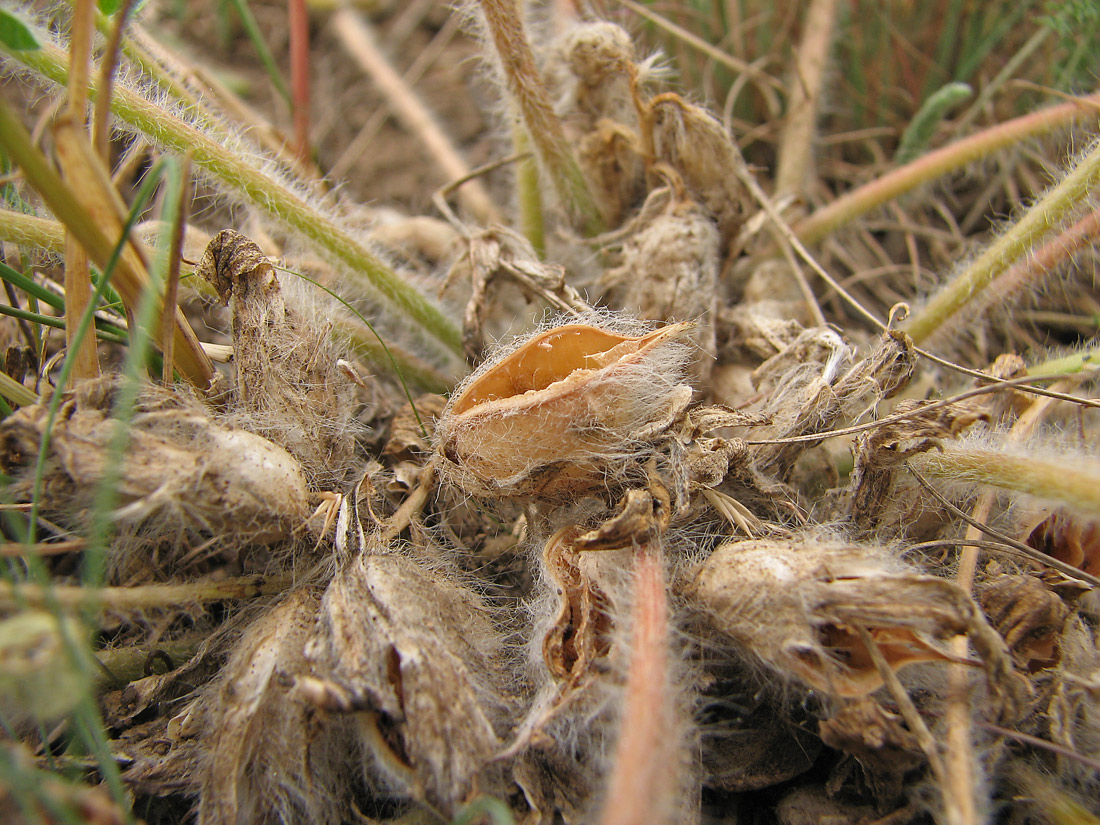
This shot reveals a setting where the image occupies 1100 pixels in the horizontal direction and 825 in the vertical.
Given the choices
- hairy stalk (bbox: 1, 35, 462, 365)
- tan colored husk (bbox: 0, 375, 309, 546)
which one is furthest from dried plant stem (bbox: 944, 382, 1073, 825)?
hairy stalk (bbox: 1, 35, 462, 365)

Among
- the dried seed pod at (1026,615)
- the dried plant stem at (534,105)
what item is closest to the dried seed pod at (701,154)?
the dried plant stem at (534,105)

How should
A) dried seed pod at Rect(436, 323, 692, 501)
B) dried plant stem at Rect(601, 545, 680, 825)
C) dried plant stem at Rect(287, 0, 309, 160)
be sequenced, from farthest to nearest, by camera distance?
dried plant stem at Rect(287, 0, 309, 160) → dried seed pod at Rect(436, 323, 692, 501) → dried plant stem at Rect(601, 545, 680, 825)

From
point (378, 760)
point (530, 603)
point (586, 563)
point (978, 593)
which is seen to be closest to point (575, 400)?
point (586, 563)

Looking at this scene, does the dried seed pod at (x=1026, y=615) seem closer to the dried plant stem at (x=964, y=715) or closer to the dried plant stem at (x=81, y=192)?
the dried plant stem at (x=964, y=715)

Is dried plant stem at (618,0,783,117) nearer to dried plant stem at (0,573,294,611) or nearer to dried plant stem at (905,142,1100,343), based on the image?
dried plant stem at (905,142,1100,343)

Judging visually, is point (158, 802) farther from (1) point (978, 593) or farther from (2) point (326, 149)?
(2) point (326, 149)

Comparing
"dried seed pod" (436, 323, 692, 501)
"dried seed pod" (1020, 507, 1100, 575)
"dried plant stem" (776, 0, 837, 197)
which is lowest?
"dried seed pod" (1020, 507, 1100, 575)
